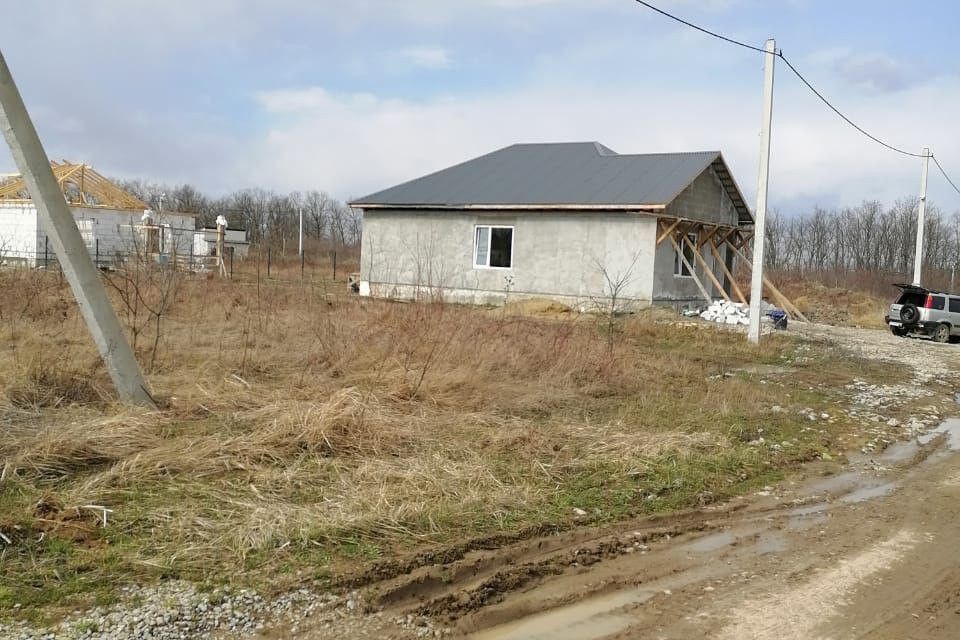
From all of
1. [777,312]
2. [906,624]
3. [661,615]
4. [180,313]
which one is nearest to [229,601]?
[661,615]

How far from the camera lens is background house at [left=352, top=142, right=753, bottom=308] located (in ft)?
72.2

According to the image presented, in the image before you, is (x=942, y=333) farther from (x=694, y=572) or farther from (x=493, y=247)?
(x=694, y=572)

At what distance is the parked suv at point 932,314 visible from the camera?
74.5 ft

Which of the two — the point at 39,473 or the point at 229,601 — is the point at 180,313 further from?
the point at 229,601

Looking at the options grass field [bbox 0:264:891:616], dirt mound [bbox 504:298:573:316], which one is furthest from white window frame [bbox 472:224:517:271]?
grass field [bbox 0:264:891:616]

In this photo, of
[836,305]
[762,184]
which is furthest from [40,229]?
[836,305]

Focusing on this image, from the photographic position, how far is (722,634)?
3.97 m

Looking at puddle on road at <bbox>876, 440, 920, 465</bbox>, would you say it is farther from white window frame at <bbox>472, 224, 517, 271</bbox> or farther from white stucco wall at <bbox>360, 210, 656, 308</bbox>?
white window frame at <bbox>472, 224, 517, 271</bbox>

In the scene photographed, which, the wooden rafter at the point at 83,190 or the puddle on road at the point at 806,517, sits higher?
the wooden rafter at the point at 83,190

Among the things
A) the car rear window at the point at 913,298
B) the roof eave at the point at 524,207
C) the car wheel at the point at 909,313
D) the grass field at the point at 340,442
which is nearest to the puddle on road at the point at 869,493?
the grass field at the point at 340,442

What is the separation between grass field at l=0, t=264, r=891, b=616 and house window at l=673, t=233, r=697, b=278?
32.3 feet

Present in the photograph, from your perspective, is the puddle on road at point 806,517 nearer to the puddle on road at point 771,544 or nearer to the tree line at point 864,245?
the puddle on road at point 771,544

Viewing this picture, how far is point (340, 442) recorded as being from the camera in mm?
6750

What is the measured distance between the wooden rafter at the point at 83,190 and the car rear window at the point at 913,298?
31751 mm
